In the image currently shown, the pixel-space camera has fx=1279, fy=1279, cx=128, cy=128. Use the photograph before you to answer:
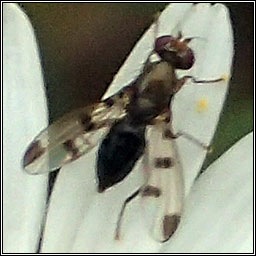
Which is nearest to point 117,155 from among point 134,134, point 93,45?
point 134,134

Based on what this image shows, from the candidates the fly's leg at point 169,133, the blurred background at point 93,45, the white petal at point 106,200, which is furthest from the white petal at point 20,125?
the blurred background at point 93,45

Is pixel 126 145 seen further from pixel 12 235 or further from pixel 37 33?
pixel 37 33

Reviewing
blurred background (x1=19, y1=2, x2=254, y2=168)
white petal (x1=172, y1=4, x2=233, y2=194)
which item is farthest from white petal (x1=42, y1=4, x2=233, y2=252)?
→ blurred background (x1=19, y1=2, x2=254, y2=168)

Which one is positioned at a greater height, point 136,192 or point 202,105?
point 202,105

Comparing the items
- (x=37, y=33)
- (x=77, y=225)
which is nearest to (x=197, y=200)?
(x=77, y=225)

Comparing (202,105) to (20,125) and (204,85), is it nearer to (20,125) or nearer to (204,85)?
(204,85)

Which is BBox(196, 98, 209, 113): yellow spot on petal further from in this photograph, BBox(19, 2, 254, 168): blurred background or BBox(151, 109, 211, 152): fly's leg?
BBox(19, 2, 254, 168): blurred background

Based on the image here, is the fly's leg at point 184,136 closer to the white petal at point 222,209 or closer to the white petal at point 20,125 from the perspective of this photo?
the white petal at point 222,209

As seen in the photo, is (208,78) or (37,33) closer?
(208,78)
